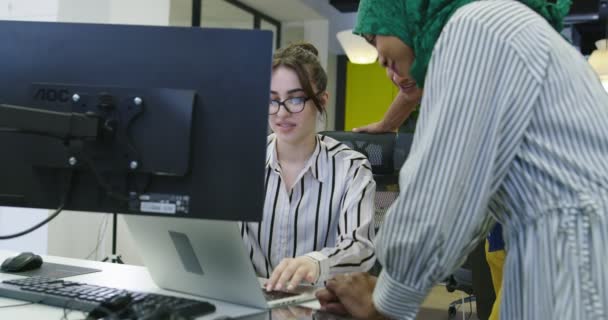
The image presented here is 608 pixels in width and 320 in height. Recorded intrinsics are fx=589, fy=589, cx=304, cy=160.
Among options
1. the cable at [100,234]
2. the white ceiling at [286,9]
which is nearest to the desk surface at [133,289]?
the cable at [100,234]

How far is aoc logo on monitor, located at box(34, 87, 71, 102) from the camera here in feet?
2.79

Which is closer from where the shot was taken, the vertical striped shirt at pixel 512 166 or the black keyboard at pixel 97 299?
the vertical striped shirt at pixel 512 166

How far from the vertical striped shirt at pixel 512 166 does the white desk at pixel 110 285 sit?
0.90 feet

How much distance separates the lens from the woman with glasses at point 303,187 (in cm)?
145

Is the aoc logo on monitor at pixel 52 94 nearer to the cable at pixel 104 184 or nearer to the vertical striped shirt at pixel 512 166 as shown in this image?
the cable at pixel 104 184

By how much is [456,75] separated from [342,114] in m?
7.37

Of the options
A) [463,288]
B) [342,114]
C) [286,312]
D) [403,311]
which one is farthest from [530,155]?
[342,114]

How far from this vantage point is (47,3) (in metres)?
3.25

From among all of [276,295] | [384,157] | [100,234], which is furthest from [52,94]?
[100,234]

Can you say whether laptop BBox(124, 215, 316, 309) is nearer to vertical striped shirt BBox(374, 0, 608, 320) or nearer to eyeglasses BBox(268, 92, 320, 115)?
vertical striped shirt BBox(374, 0, 608, 320)

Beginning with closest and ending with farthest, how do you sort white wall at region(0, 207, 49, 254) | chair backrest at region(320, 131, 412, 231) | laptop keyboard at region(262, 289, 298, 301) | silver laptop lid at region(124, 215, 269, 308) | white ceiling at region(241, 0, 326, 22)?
1. silver laptop lid at region(124, 215, 269, 308)
2. laptop keyboard at region(262, 289, 298, 301)
3. chair backrest at region(320, 131, 412, 231)
4. white wall at region(0, 207, 49, 254)
5. white ceiling at region(241, 0, 326, 22)

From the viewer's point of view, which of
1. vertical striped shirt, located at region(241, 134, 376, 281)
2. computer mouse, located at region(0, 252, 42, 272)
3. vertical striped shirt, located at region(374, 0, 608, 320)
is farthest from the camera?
vertical striped shirt, located at region(241, 134, 376, 281)

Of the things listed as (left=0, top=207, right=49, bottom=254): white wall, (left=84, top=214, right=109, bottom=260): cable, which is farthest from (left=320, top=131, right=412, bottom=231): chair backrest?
(left=84, top=214, right=109, bottom=260): cable

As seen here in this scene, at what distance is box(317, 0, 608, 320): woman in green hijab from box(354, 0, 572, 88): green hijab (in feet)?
0.24
